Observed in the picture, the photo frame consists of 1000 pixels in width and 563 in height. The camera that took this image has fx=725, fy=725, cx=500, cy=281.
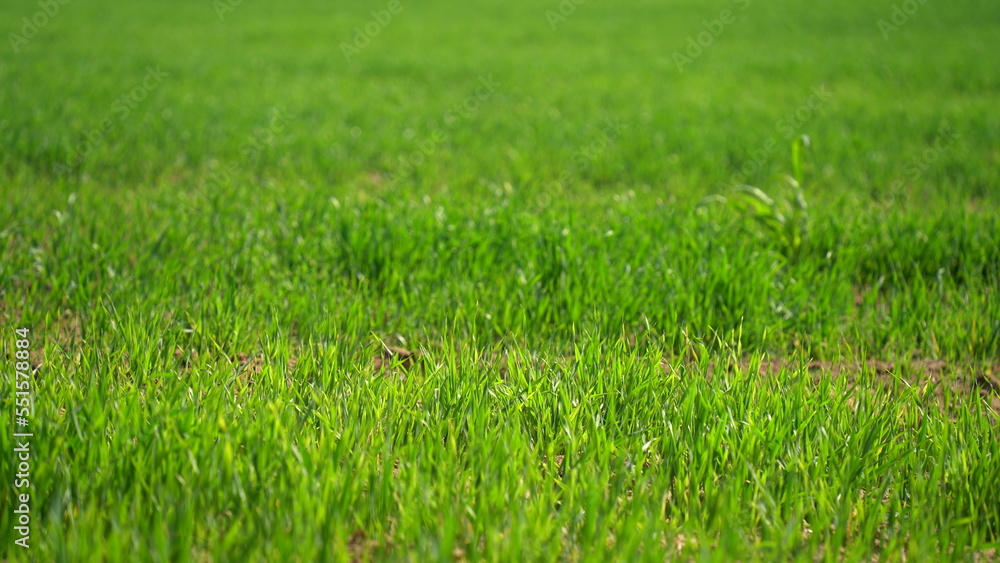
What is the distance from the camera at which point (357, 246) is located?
366 centimetres

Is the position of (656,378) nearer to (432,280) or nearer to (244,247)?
(432,280)

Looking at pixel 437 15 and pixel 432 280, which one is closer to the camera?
pixel 432 280

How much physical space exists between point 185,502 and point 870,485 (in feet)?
5.64

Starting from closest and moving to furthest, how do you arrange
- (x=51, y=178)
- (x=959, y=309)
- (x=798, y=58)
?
(x=959, y=309), (x=51, y=178), (x=798, y=58)

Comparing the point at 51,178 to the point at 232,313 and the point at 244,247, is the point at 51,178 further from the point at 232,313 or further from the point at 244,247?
the point at 232,313

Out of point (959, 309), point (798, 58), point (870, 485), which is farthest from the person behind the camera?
point (798, 58)

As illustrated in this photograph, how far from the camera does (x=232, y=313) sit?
2854 mm

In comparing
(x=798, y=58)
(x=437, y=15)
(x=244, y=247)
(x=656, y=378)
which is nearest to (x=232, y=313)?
(x=244, y=247)

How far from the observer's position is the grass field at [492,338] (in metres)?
1.66

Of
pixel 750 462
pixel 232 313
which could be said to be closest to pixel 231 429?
pixel 232 313

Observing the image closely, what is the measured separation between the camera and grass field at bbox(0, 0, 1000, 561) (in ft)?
5.44

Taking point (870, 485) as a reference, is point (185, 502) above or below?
above

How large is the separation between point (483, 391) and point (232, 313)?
A: 47.9 inches

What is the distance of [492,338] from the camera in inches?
120
